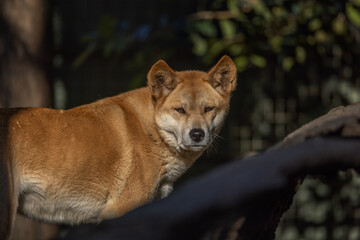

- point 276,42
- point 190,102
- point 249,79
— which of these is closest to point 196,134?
point 190,102

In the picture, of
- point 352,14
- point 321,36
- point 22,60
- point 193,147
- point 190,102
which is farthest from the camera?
point 321,36

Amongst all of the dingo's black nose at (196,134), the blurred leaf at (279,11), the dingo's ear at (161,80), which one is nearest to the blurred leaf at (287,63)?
the blurred leaf at (279,11)

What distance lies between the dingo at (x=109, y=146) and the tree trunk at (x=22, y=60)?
1594mm

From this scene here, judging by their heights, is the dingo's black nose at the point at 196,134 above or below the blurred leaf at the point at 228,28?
below

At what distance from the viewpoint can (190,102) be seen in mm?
3635

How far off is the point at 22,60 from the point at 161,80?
6.11ft

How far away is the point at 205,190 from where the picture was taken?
1.04 meters

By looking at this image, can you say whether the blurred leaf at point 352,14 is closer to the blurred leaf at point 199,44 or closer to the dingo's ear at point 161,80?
the blurred leaf at point 199,44

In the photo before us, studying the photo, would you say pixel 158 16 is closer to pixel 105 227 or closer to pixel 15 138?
pixel 15 138

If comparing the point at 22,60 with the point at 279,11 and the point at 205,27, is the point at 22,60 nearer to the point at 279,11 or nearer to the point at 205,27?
the point at 205,27

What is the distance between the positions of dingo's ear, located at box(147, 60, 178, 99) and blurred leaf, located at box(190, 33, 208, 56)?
1579mm

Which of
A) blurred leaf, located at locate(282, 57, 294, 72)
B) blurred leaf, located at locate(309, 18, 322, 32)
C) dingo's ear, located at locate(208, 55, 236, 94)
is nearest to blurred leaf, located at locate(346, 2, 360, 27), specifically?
blurred leaf, located at locate(309, 18, 322, 32)

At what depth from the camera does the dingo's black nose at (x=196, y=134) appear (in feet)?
11.5

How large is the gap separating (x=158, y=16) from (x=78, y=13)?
0.78 metres
